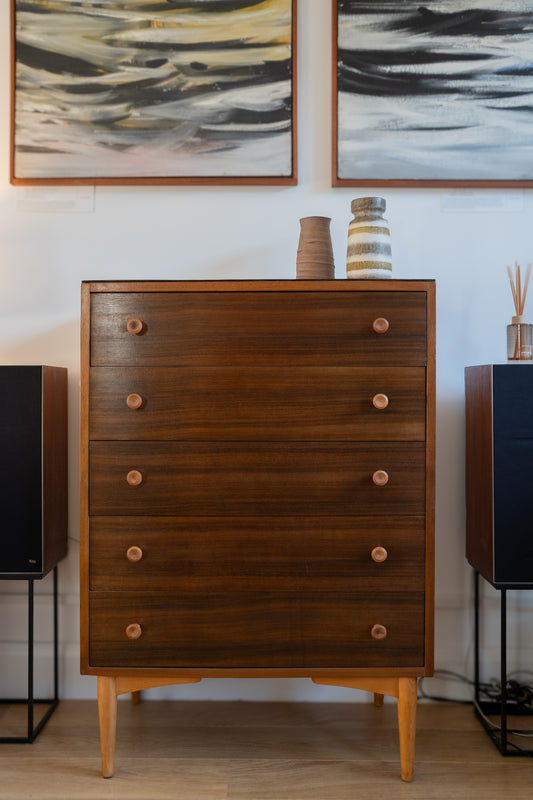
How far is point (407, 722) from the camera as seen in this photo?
1458 millimetres

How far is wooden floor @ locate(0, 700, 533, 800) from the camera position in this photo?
56.9 inches

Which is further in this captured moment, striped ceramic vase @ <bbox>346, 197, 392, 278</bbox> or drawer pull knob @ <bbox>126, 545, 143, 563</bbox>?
striped ceramic vase @ <bbox>346, 197, 392, 278</bbox>

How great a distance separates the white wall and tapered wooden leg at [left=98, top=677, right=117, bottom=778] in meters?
0.42

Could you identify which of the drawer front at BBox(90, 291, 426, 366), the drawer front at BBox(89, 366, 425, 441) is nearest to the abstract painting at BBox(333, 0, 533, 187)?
the drawer front at BBox(90, 291, 426, 366)

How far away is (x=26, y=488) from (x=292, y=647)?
2.67 feet

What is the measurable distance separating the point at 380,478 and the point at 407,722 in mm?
607

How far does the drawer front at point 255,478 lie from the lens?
1.44 m

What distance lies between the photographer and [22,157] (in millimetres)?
1910

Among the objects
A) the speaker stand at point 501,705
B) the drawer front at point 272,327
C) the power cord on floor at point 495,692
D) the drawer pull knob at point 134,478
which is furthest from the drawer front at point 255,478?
the power cord on floor at point 495,692

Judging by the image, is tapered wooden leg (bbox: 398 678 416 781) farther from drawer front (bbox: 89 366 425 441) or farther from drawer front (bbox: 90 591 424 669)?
drawer front (bbox: 89 366 425 441)

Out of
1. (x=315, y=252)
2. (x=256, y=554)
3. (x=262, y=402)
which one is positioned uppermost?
(x=315, y=252)

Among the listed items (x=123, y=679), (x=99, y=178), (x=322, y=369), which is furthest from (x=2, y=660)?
(x=99, y=178)

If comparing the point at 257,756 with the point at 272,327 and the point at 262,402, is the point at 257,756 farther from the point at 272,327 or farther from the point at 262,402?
the point at 272,327

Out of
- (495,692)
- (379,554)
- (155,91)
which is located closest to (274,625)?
(379,554)
